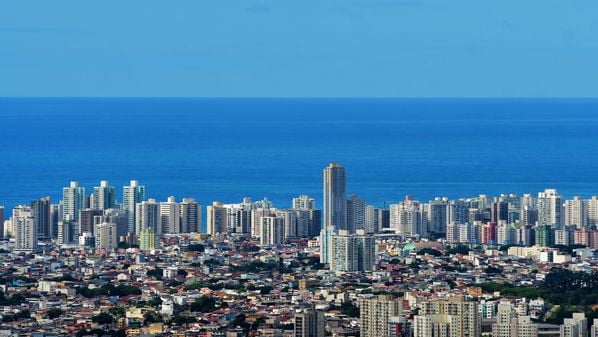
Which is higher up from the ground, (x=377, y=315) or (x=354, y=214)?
(x=354, y=214)

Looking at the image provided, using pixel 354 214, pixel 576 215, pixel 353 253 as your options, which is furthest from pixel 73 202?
pixel 576 215

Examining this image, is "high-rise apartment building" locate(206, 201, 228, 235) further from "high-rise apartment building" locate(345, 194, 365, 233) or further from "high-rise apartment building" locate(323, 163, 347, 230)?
"high-rise apartment building" locate(345, 194, 365, 233)

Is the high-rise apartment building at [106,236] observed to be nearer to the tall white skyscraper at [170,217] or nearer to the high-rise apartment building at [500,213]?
the tall white skyscraper at [170,217]

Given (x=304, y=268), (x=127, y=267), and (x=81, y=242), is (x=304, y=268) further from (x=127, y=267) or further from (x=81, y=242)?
(x=81, y=242)

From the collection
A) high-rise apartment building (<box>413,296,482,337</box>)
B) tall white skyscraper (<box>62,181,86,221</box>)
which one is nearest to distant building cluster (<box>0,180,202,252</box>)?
tall white skyscraper (<box>62,181,86,221</box>)

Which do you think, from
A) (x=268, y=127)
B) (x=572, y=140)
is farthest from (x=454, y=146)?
(x=268, y=127)

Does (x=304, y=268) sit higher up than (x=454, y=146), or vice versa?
(x=454, y=146)

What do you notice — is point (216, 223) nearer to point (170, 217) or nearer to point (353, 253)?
point (170, 217)
